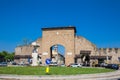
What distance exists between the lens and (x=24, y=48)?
236 feet

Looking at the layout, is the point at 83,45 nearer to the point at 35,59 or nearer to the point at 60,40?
the point at 60,40

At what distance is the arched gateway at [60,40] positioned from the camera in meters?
66.7

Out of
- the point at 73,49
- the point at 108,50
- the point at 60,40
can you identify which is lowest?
the point at 108,50

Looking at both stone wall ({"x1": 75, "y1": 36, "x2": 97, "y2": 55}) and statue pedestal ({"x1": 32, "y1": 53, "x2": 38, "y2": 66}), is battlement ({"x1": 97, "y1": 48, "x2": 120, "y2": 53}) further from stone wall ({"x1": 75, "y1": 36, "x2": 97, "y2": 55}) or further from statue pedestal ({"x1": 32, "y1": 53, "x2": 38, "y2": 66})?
statue pedestal ({"x1": 32, "y1": 53, "x2": 38, "y2": 66})

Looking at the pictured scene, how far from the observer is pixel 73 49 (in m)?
66.7

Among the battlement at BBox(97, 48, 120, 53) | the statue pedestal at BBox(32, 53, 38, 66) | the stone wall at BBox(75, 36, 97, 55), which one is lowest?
the statue pedestal at BBox(32, 53, 38, 66)

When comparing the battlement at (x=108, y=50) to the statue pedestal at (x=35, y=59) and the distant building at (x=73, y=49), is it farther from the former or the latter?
the statue pedestal at (x=35, y=59)

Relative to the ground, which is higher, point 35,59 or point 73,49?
point 73,49

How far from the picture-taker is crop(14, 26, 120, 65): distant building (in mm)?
65188

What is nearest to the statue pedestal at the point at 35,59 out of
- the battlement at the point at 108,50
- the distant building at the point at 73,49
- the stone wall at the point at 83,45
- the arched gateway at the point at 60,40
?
the distant building at the point at 73,49

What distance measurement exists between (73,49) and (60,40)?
4.56 metres

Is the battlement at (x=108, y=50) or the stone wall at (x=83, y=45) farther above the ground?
the stone wall at (x=83, y=45)

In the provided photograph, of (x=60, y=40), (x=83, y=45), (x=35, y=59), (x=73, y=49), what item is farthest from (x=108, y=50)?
(x=35, y=59)

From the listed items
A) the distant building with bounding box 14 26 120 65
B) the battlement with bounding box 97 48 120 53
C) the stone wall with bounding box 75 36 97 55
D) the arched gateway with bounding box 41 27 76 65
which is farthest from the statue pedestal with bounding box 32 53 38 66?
the battlement with bounding box 97 48 120 53
